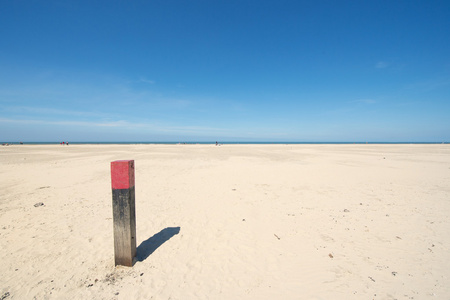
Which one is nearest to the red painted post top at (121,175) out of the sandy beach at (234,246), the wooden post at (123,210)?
the wooden post at (123,210)

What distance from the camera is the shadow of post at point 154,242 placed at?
4.14 m

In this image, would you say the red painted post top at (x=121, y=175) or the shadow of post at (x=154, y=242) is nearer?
the red painted post top at (x=121, y=175)

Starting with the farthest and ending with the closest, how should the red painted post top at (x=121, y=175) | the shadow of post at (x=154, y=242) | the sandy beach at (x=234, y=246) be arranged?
the shadow of post at (x=154, y=242) → the red painted post top at (x=121, y=175) → the sandy beach at (x=234, y=246)

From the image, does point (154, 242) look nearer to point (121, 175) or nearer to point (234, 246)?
point (234, 246)

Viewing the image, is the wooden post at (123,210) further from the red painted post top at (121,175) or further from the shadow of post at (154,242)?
the shadow of post at (154,242)

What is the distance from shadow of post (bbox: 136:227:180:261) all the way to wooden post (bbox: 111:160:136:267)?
402mm

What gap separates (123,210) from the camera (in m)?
3.58

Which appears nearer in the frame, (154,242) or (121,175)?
(121,175)

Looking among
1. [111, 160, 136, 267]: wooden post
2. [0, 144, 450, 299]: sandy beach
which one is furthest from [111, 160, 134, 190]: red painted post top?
[0, 144, 450, 299]: sandy beach

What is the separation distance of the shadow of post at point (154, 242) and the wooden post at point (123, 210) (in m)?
0.40

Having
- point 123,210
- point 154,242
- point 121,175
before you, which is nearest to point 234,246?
point 154,242

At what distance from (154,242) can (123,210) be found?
5.13 feet

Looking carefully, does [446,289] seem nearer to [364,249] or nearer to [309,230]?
[364,249]

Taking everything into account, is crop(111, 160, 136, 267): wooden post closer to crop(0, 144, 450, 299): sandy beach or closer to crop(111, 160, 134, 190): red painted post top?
crop(111, 160, 134, 190): red painted post top
